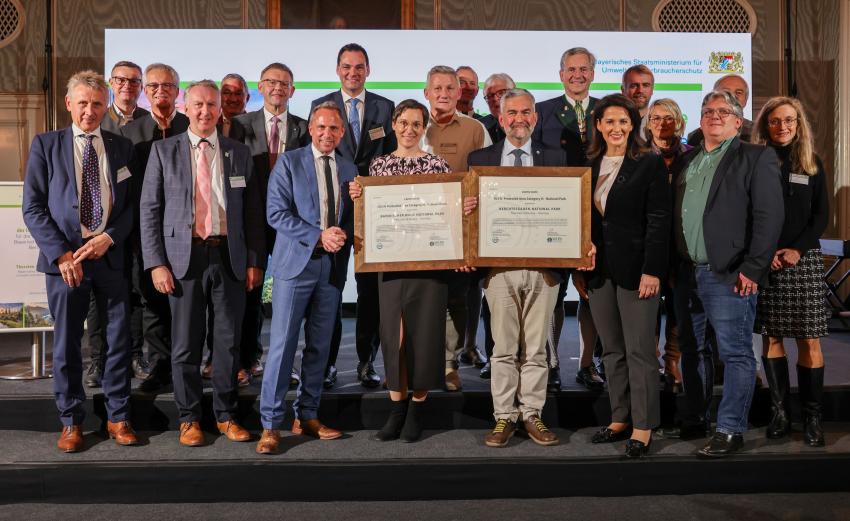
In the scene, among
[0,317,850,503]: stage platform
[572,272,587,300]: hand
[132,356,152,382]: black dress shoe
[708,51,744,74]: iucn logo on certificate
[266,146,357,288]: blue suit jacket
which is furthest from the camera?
[708,51,744,74]: iucn logo on certificate

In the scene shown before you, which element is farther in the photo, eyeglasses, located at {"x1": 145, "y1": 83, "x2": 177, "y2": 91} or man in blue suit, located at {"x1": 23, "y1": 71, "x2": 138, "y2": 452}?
eyeglasses, located at {"x1": 145, "y1": 83, "x2": 177, "y2": 91}

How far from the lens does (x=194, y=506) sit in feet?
10.1

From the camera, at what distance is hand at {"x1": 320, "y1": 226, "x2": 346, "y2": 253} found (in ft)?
10.8

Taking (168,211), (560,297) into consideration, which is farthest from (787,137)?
(168,211)

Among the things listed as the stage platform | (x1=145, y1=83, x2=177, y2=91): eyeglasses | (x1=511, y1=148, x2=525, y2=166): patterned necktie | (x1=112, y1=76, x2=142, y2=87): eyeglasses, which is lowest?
the stage platform

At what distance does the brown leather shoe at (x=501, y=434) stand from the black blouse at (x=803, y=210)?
4.76 feet

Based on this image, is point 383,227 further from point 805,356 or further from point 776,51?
point 776,51

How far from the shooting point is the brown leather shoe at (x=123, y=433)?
3.41 metres

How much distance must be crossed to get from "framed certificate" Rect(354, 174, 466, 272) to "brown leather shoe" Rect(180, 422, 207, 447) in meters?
1.04

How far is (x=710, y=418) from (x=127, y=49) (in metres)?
5.33

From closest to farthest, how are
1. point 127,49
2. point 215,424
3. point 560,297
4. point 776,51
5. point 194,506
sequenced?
point 194,506, point 215,424, point 560,297, point 127,49, point 776,51

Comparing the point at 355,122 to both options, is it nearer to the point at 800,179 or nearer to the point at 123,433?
the point at 123,433

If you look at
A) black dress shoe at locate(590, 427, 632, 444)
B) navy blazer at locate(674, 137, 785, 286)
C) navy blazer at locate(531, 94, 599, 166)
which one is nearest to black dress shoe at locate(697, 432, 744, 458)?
black dress shoe at locate(590, 427, 632, 444)

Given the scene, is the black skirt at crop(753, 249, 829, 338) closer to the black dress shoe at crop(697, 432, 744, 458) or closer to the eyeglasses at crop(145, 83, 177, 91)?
the black dress shoe at crop(697, 432, 744, 458)
